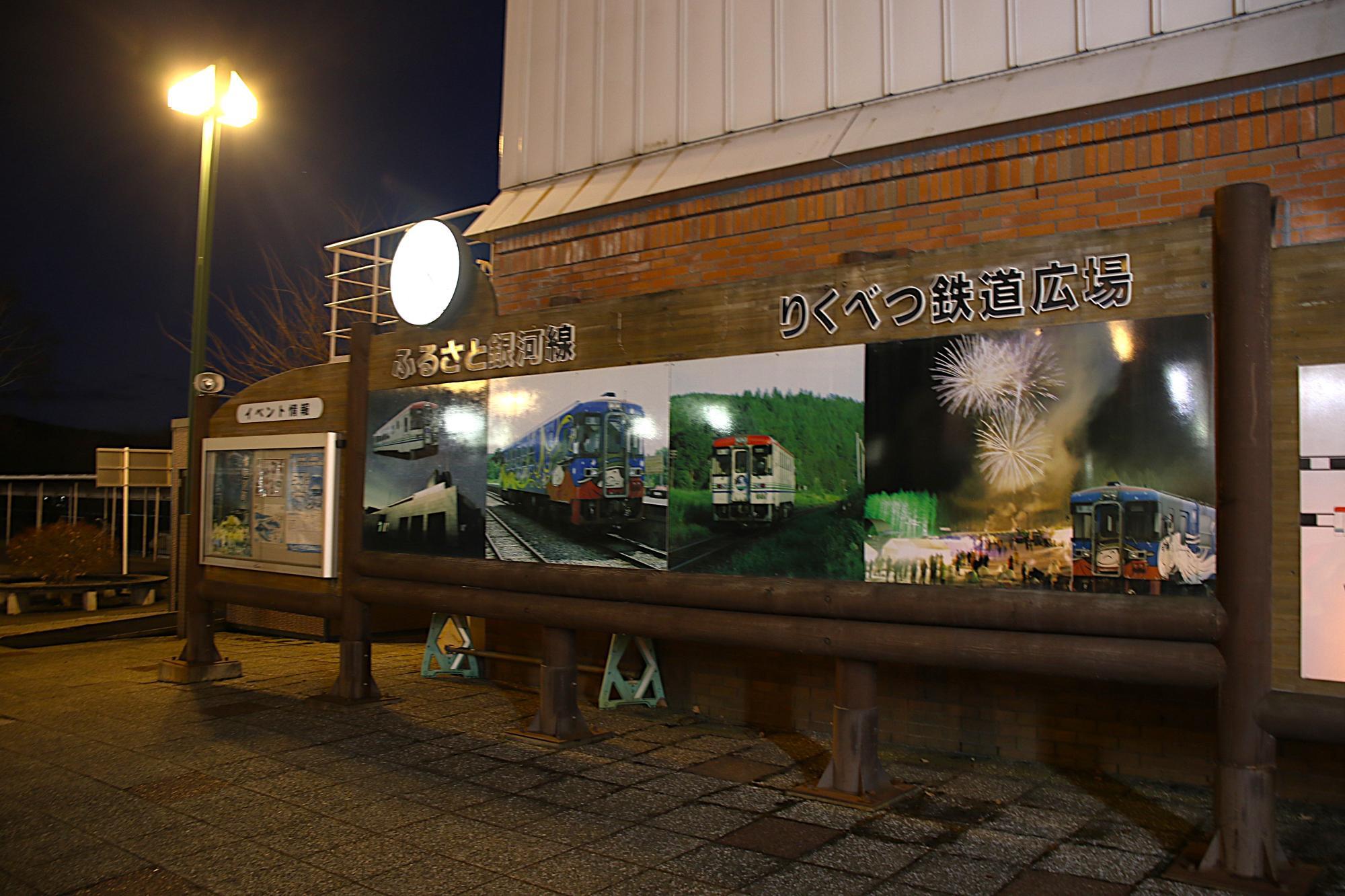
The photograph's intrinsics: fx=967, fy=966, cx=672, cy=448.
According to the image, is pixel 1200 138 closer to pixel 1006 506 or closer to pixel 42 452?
pixel 1006 506

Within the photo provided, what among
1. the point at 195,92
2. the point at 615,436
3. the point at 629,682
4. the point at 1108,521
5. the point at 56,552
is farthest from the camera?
the point at 56,552

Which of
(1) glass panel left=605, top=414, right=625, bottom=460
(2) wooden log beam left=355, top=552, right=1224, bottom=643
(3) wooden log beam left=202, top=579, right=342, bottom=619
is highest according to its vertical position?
(1) glass panel left=605, top=414, right=625, bottom=460

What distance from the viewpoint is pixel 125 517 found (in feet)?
58.4

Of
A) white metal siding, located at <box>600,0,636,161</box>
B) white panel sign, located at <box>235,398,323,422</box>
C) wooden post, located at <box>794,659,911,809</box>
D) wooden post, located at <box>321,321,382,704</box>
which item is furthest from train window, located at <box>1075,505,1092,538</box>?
white panel sign, located at <box>235,398,323,422</box>

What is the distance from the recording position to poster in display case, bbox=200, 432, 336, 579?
857cm

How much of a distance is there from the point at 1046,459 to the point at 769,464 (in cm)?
171

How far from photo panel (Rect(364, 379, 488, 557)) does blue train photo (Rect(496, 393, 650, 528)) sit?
1.32ft

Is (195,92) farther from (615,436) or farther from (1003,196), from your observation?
(1003,196)

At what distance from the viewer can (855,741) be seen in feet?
18.1

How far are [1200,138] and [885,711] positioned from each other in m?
4.28

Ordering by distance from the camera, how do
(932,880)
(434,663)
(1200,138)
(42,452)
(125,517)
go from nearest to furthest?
(932,880), (1200,138), (434,663), (125,517), (42,452)

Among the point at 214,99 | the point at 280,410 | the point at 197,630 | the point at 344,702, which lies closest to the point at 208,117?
the point at 214,99

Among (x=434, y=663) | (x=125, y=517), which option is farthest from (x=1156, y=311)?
(x=125, y=517)

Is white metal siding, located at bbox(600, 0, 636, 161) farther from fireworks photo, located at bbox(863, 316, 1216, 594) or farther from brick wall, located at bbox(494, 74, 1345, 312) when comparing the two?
fireworks photo, located at bbox(863, 316, 1216, 594)
